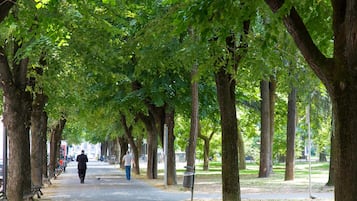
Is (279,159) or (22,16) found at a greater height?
(22,16)

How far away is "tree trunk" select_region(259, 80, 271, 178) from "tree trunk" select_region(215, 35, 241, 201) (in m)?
18.0

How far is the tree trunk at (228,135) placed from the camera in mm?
13797

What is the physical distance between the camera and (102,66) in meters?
17.9

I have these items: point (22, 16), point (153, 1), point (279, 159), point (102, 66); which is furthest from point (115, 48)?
point (279, 159)

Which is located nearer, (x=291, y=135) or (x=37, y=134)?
(x=37, y=134)

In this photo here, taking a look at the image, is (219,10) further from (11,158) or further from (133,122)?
(133,122)

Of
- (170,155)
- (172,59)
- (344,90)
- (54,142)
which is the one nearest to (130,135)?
(54,142)

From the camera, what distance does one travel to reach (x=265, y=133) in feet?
105

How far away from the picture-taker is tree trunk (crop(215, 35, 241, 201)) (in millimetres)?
13797

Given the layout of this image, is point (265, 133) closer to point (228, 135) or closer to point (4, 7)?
point (228, 135)

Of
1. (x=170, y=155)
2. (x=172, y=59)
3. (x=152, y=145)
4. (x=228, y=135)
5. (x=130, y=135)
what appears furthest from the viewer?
(x=130, y=135)

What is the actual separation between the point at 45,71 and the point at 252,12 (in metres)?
12.0

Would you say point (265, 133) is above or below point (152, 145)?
above

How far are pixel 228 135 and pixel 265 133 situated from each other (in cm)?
1827
